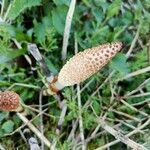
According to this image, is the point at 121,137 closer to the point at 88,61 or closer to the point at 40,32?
the point at 88,61

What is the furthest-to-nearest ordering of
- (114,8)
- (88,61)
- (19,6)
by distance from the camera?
(114,8) < (19,6) < (88,61)

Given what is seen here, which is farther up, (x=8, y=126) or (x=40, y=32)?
(x=40, y=32)

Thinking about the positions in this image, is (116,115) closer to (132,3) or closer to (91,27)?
(91,27)

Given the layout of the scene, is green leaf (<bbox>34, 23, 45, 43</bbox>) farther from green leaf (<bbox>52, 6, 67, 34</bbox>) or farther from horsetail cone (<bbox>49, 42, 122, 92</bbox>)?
horsetail cone (<bbox>49, 42, 122, 92</bbox>)

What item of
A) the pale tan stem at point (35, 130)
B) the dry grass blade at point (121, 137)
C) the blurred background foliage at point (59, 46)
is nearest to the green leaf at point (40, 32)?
the blurred background foliage at point (59, 46)

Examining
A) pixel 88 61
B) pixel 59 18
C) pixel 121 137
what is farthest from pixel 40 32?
pixel 121 137

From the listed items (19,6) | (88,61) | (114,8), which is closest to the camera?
(88,61)

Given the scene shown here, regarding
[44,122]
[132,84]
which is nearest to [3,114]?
[44,122]

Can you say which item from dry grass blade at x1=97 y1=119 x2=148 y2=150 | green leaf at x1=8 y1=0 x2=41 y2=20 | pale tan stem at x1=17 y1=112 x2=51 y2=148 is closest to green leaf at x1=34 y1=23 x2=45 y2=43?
green leaf at x1=8 y1=0 x2=41 y2=20

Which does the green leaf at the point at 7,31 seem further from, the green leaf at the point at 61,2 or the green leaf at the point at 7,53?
the green leaf at the point at 61,2
